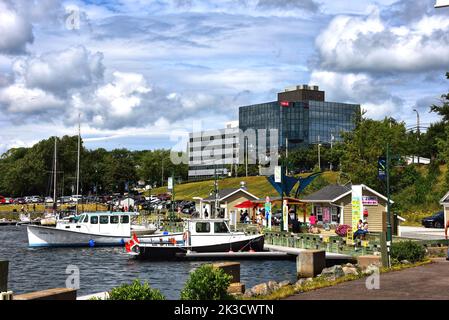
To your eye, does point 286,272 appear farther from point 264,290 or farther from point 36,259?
point 36,259

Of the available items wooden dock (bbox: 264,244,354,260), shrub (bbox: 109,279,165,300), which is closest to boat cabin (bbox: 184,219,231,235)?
wooden dock (bbox: 264,244,354,260)

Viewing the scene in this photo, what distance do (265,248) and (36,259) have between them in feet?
63.6

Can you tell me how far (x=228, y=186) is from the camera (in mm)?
161500

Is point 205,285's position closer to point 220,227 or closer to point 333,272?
point 333,272

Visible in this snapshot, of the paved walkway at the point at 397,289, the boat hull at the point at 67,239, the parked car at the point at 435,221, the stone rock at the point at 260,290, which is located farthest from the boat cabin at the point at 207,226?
the parked car at the point at 435,221

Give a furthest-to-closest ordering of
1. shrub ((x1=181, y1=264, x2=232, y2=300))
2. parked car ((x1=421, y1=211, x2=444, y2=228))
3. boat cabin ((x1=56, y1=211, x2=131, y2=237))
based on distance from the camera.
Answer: parked car ((x1=421, y1=211, x2=444, y2=228)) < boat cabin ((x1=56, y1=211, x2=131, y2=237)) < shrub ((x1=181, y1=264, x2=232, y2=300))

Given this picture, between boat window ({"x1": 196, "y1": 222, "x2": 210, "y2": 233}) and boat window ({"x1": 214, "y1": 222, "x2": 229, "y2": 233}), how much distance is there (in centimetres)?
65

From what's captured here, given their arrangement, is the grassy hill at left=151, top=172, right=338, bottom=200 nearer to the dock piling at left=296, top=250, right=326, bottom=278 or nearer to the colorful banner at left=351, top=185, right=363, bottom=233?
the colorful banner at left=351, top=185, right=363, bottom=233

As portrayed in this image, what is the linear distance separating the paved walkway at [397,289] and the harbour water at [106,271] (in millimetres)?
10949

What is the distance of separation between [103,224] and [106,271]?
74.1ft

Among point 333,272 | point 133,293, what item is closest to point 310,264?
point 333,272

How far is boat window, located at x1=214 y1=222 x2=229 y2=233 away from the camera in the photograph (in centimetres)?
5081
